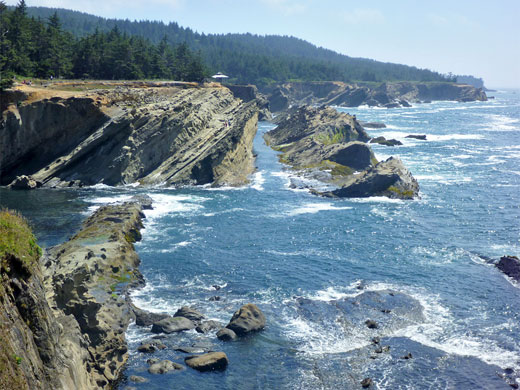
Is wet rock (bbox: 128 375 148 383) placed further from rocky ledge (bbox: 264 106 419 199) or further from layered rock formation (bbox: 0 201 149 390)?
rocky ledge (bbox: 264 106 419 199)

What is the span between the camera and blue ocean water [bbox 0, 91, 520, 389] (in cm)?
2966

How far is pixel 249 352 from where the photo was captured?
31359mm

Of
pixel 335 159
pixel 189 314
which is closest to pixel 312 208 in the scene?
pixel 335 159

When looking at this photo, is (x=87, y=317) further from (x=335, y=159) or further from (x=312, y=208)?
(x=335, y=159)

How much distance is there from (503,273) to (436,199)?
25.3m

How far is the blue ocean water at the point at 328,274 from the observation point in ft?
97.3

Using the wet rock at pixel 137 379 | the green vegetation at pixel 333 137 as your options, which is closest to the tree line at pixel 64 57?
the green vegetation at pixel 333 137

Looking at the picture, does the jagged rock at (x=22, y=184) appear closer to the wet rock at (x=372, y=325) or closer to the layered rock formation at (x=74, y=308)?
the layered rock formation at (x=74, y=308)

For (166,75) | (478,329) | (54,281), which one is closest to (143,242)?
(54,281)

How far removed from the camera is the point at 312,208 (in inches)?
2500

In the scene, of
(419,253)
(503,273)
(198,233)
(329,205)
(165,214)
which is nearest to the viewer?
(503,273)

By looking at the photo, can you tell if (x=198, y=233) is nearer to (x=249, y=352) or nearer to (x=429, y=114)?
(x=249, y=352)

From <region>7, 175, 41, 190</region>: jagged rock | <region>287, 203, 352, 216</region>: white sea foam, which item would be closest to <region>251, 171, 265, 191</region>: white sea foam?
<region>287, 203, 352, 216</region>: white sea foam

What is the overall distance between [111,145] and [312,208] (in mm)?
33747
